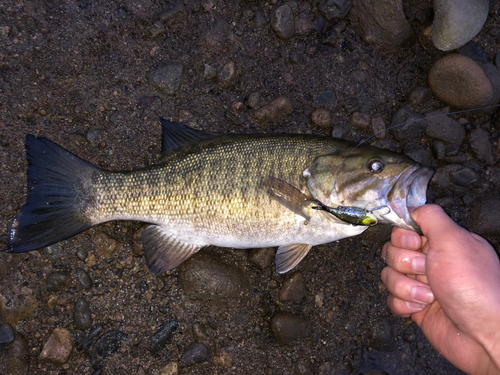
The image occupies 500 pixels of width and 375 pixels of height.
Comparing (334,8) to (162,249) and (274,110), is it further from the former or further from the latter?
(162,249)

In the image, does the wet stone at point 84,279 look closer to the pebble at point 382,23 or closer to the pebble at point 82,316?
the pebble at point 82,316

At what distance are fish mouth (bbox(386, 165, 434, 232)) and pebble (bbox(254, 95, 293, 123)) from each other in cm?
136

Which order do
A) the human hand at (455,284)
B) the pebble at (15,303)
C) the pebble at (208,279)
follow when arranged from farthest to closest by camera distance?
the pebble at (208,279)
the pebble at (15,303)
the human hand at (455,284)

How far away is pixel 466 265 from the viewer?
243 centimetres

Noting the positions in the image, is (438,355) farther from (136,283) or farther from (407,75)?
(136,283)

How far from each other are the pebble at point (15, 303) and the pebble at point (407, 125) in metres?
3.97

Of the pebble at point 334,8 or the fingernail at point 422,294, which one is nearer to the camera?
the fingernail at point 422,294

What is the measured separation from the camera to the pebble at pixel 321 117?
11.6 ft

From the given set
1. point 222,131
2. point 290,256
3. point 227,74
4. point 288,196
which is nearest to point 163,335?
point 290,256

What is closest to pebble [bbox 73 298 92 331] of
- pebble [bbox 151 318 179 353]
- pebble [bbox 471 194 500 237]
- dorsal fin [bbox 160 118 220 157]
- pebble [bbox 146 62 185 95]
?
pebble [bbox 151 318 179 353]

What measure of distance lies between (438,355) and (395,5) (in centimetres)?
366

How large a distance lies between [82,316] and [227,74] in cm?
277

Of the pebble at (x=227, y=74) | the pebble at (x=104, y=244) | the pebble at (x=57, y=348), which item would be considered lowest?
the pebble at (x=57, y=348)

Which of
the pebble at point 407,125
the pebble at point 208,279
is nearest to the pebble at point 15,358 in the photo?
the pebble at point 208,279
